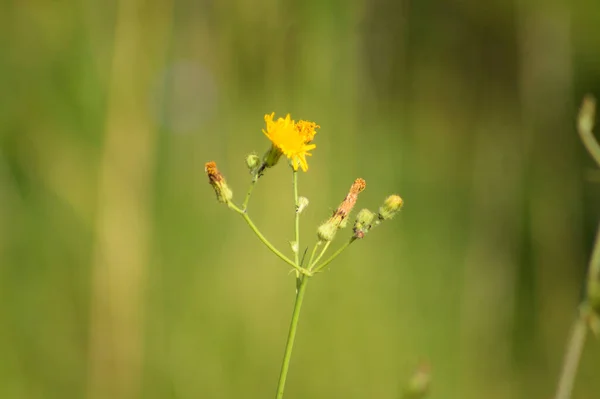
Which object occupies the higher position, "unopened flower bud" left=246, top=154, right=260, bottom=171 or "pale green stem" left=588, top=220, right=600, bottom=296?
"unopened flower bud" left=246, top=154, right=260, bottom=171

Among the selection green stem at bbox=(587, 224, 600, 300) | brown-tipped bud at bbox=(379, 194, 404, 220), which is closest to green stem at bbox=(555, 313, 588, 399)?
green stem at bbox=(587, 224, 600, 300)

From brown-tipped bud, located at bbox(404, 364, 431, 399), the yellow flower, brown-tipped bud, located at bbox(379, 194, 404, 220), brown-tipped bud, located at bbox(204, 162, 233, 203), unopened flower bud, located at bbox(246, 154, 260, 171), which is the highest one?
the yellow flower

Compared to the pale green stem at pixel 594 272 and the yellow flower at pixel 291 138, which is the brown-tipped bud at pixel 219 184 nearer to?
the yellow flower at pixel 291 138

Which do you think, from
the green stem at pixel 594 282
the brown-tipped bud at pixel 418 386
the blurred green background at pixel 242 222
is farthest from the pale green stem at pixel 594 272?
the blurred green background at pixel 242 222

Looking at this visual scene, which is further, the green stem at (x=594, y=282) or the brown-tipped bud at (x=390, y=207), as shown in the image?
the brown-tipped bud at (x=390, y=207)

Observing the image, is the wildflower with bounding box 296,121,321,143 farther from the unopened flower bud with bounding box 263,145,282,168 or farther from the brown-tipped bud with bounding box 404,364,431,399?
the brown-tipped bud with bounding box 404,364,431,399

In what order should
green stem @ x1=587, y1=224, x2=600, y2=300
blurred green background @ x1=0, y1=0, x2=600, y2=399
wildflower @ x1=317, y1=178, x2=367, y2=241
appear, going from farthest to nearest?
blurred green background @ x1=0, y1=0, x2=600, y2=399 < wildflower @ x1=317, y1=178, x2=367, y2=241 < green stem @ x1=587, y1=224, x2=600, y2=300
